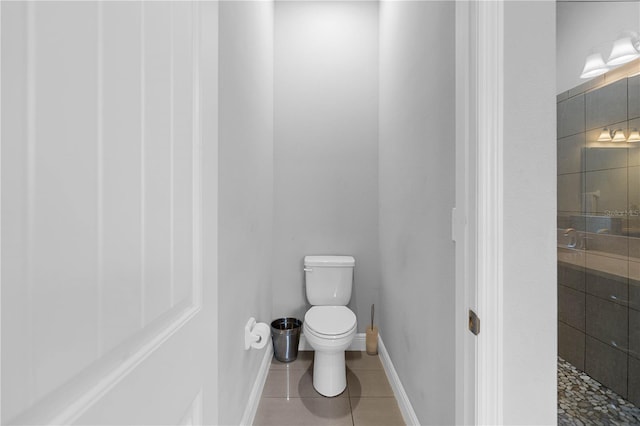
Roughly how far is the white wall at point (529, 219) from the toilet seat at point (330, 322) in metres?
1.12

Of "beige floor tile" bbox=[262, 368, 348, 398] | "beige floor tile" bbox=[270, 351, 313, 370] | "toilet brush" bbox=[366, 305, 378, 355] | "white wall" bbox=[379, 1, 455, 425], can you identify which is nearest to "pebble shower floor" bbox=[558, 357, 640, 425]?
"white wall" bbox=[379, 1, 455, 425]

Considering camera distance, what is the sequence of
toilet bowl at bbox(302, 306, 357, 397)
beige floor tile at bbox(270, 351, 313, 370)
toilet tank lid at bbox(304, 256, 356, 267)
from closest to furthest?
toilet bowl at bbox(302, 306, 357, 397), beige floor tile at bbox(270, 351, 313, 370), toilet tank lid at bbox(304, 256, 356, 267)

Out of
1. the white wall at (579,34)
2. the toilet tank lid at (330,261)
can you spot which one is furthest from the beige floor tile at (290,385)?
the white wall at (579,34)

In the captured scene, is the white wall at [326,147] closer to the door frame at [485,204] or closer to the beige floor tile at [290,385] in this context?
the beige floor tile at [290,385]

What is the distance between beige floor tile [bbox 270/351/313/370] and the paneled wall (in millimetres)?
1927

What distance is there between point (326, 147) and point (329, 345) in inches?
59.2

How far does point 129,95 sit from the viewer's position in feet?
1.35

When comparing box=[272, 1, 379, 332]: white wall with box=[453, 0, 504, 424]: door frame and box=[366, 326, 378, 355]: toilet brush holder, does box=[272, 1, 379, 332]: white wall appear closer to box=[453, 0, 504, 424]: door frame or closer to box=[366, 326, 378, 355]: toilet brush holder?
box=[366, 326, 378, 355]: toilet brush holder

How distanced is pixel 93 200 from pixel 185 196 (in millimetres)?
232

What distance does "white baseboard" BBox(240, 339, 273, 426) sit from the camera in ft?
5.16

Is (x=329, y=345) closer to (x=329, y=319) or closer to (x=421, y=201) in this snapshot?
(x=329, y=319)

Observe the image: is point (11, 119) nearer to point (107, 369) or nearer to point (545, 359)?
point (107, 369)

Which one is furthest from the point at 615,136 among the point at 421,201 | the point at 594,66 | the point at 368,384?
the point at 368,384

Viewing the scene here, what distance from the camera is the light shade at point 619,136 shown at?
1.16 meters
